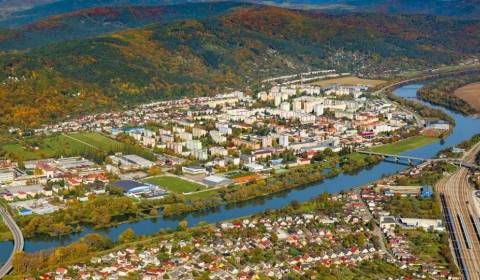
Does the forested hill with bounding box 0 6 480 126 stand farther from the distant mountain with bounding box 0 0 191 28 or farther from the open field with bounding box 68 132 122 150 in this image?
the distant mountain with bounding box 0 0 191 28

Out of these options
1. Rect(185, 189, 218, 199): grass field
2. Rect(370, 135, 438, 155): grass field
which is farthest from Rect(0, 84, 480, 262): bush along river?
Rect(185, 189, 218, 199): grass field

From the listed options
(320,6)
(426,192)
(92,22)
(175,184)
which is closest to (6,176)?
(175,184)

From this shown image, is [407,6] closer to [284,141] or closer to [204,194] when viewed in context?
[284,141]

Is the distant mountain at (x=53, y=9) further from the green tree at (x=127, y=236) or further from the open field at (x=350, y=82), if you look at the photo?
the green tree at (x=127, y=236)

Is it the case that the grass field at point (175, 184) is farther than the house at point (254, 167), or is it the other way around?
the house at point (254, 167)

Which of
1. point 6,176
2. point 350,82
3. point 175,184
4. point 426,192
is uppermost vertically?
point 426,192

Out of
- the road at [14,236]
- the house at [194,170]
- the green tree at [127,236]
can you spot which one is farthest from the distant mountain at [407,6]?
the green tree at [127,236]
